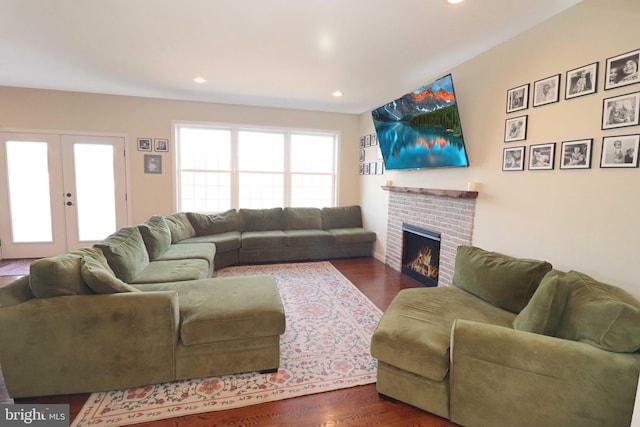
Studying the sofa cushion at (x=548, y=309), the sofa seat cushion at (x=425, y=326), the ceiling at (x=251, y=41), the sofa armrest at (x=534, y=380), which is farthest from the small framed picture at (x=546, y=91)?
the sofa armrest at (x=534, y=380)

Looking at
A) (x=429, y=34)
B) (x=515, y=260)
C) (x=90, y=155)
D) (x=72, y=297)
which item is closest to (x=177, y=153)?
(x=90, y=155)

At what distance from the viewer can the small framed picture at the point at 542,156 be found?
7.29 ft

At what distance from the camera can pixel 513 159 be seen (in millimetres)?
2533

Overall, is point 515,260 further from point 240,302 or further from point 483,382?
point 240,302

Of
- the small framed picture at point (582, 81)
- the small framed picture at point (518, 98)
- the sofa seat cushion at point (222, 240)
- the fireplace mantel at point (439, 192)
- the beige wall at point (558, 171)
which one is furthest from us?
the sofa seat cushion at point (222, 240)

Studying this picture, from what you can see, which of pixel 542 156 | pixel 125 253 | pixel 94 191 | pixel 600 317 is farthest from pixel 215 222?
pixel 600 317

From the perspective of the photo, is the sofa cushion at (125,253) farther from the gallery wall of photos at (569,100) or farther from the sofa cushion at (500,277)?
the gallery wall of photos at (569,100)

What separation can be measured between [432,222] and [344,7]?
8.13 feet

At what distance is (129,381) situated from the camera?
179 centimetres

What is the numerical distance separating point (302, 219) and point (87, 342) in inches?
144

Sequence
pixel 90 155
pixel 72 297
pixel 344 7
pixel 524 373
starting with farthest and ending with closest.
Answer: pixel 90 155
pixel 344 7
pixel 72 297
pixel 524 373

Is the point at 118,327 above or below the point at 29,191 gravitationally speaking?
below

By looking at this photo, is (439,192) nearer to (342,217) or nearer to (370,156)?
(370,156)

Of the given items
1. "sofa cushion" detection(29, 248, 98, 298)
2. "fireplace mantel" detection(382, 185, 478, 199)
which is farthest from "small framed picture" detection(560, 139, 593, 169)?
"sofa cushion" detection(29, 248, 98, 298)
